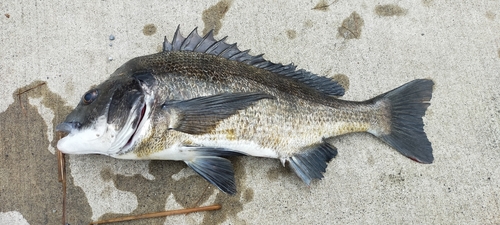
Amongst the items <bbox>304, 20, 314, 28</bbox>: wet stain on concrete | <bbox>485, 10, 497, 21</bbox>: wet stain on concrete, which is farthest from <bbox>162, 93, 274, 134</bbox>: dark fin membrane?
<bbox>485, 10, 497, 21</bbox>: wet stain on concrete

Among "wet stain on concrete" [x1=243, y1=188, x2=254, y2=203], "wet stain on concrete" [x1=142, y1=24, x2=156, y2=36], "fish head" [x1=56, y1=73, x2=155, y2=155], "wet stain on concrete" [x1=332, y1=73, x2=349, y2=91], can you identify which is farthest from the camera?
"wet stain on concrete" [x1=142, y1=24, x2=156, y2=36]

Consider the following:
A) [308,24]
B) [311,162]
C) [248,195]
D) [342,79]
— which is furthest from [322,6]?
[248,195]

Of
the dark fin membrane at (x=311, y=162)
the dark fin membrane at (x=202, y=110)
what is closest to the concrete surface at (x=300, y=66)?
the dark fin membrane at (x=311, y=162)

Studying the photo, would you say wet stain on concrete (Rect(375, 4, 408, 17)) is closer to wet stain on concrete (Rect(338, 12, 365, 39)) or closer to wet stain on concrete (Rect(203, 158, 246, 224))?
wet stain on concrete (Rect(338, 12, 365, 39))

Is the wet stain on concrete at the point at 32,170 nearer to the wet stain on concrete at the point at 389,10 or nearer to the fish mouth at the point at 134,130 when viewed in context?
the fish mouth at the point at 134,130

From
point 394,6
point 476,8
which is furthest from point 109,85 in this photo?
point 476,8

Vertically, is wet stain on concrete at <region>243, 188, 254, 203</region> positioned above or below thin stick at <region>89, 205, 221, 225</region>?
Result: above

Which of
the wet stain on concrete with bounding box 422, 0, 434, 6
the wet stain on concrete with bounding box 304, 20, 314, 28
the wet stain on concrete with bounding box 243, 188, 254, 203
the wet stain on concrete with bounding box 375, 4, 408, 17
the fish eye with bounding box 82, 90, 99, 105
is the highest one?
the wet stain on concrete with bounding box 422, 0, 434, 6
